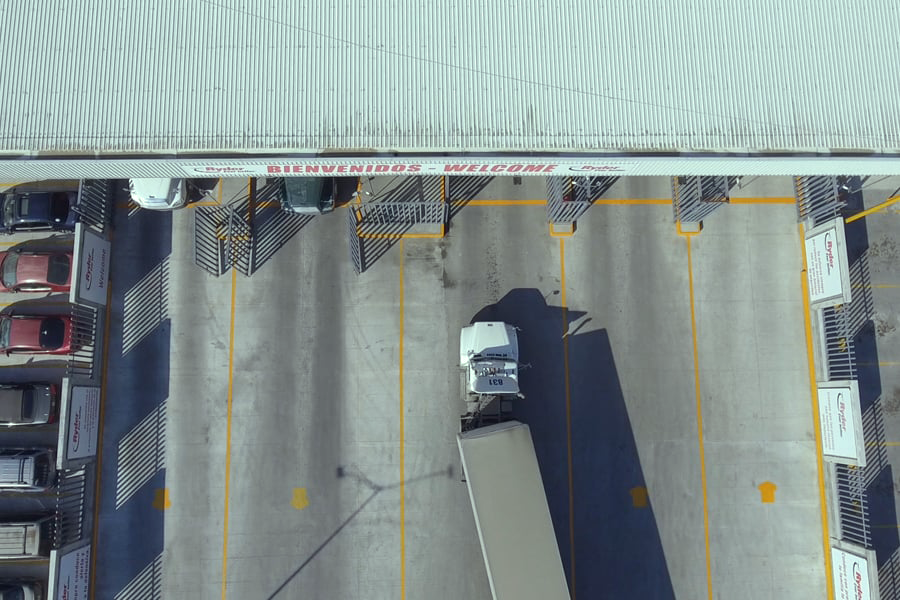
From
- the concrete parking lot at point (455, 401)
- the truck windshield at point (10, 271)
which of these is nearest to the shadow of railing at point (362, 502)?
the concrete parking lot at point (455, 401)

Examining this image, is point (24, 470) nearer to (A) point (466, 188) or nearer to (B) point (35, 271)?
(B) point (35, 271)

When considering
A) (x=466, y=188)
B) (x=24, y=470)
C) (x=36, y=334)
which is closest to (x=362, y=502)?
(x=24, y=470)

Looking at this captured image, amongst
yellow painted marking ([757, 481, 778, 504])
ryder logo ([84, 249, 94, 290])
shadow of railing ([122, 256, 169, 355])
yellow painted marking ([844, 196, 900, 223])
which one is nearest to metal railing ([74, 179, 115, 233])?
ryder logo ([84, 249, 94, 290])

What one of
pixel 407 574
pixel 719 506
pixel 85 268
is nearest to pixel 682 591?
pixel 719 506

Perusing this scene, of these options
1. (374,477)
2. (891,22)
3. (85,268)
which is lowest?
(374,477)

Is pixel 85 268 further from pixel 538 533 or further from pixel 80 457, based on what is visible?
pixel 538 533

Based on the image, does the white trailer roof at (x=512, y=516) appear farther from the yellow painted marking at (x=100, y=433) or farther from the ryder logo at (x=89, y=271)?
the ryder logo at (x=89, y=271)

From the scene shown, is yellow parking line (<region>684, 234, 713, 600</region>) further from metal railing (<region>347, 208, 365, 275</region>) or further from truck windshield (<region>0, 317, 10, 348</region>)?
truck windshield (<region>0, 317, 10, 348</region>)

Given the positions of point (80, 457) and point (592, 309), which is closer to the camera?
point (80, 457)
